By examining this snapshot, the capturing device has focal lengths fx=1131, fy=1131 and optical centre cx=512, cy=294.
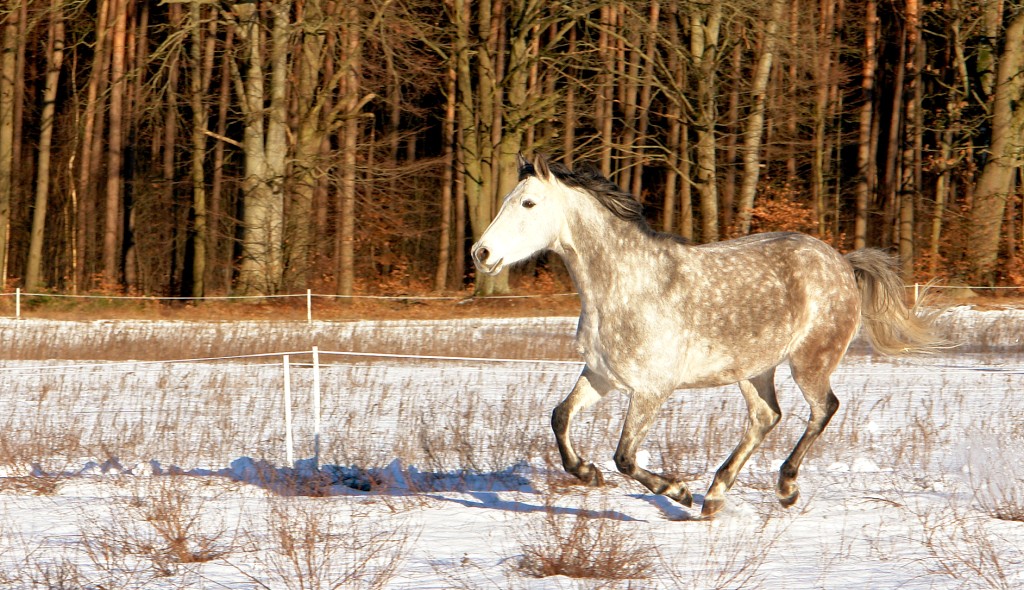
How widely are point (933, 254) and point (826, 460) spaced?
67.2 feet

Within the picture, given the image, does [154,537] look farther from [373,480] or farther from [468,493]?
[468,493]

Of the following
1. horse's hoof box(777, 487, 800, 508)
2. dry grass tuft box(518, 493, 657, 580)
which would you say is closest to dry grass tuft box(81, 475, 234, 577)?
dry grass tuft box(518, 493, 657, 580)

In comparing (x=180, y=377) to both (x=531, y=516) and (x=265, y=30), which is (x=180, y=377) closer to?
(x=531, y=516)

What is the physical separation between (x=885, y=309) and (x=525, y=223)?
8.67ft

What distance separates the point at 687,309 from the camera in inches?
253

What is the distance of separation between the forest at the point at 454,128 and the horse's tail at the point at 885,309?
14.6m

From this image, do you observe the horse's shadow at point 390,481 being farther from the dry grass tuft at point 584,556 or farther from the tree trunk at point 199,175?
→ the tree trunk at point 199,175

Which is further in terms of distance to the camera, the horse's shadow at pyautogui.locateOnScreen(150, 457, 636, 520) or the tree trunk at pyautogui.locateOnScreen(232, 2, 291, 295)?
the tree trunk at pyautogui.locateOnScreen(232, 2, 291, 295)

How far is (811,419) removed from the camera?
6836 millimetres

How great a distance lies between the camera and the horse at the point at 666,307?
625 cm

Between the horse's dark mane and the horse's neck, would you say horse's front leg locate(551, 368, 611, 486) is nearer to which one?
the horse's neck

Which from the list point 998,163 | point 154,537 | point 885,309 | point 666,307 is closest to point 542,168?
point 666,307

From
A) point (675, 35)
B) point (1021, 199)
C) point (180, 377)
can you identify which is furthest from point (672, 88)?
point (180, 377)

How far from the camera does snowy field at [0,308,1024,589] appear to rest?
A: 5.26 meters
